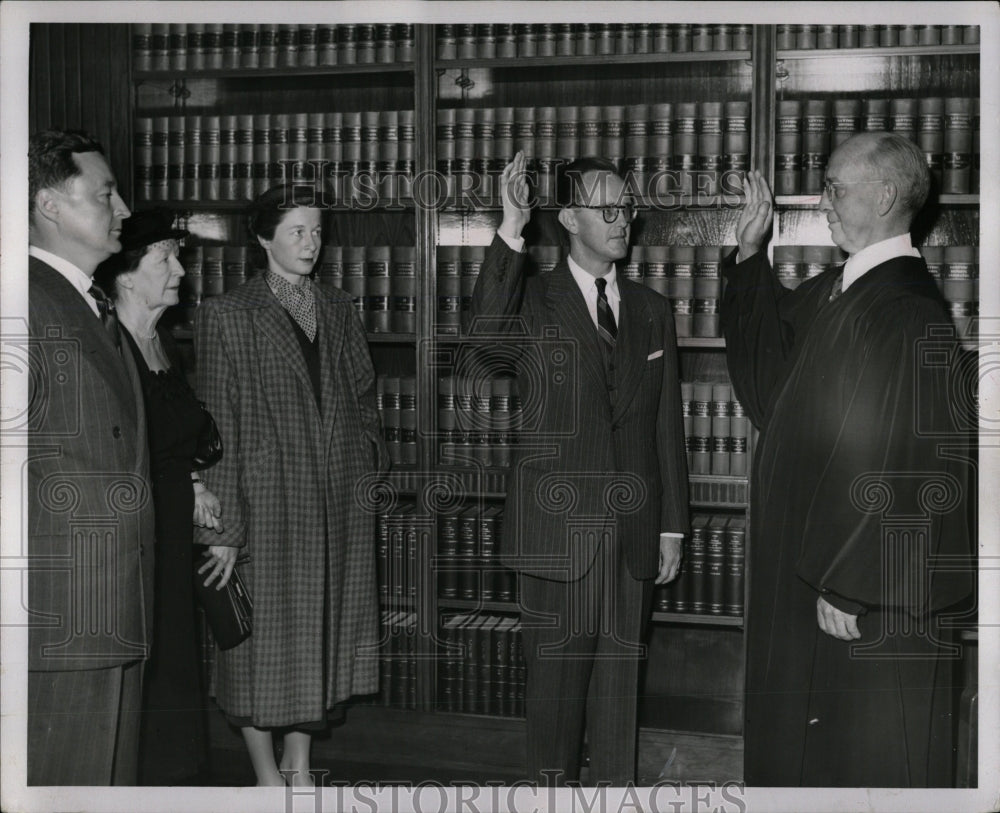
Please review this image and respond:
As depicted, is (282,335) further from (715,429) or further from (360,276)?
(715,429)

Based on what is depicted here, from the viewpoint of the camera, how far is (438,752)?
313 cm

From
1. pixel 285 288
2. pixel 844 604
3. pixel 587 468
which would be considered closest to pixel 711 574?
pixel 844 604

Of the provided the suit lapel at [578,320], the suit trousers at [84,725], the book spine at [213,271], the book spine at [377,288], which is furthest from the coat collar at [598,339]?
the suit trousers at [84,725]

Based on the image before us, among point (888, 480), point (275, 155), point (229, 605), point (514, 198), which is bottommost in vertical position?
point (229, 605)

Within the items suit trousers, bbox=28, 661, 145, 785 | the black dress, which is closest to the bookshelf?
the black dress

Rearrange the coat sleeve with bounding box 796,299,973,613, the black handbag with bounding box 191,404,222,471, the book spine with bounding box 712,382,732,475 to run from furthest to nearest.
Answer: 1. the book spine with bounding box 712,382,732,475
2. the black handbag with bounding box 191,404,222,471
3. the coat sleeve with bounding box 796,299,973,613

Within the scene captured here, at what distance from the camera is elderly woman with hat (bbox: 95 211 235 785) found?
2.93 m

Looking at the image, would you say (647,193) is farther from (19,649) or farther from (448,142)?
(19,649)

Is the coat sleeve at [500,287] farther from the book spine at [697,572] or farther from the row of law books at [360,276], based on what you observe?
the book spine at [697,572]

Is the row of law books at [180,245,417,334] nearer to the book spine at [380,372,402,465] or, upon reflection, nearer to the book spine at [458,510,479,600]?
the book spine at [380,372,402,465]

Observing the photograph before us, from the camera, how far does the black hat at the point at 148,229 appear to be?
297 centimetres

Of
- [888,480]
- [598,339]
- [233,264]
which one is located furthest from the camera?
[233,264]

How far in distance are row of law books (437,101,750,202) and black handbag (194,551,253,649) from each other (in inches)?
48.5

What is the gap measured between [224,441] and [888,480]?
175 cm
